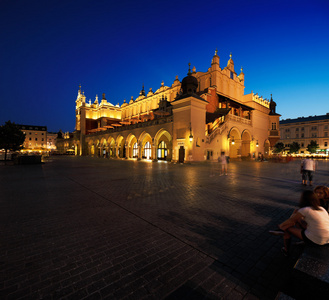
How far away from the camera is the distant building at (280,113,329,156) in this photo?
204 feet

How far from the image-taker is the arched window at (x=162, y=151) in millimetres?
31469

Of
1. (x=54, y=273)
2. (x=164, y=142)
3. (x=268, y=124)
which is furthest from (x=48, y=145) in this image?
(x=54, y=273)

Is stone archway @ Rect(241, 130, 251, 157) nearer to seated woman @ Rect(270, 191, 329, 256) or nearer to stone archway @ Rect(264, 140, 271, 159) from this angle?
stone archway @ Rect(264, 140, 271, 159)

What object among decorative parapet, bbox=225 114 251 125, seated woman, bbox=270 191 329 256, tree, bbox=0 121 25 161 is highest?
decorative parapet, bbox=225 114 251 125

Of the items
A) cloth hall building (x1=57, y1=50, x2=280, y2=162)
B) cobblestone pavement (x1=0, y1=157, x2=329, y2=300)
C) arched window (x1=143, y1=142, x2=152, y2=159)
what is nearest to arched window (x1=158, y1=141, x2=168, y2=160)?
cloth hall building (x1=57, y1=50, x2=280, y2=162)

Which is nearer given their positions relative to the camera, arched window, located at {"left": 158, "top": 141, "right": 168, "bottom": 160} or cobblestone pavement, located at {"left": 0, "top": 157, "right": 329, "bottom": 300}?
cobblestone pavement, located at {"left": 0, "top": 157, "right": 329, "bottom": 300}

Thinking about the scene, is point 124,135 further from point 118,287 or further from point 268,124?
point 118,287

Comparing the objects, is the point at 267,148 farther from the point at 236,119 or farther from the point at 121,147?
the point at 121,147

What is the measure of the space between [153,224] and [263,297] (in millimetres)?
2527

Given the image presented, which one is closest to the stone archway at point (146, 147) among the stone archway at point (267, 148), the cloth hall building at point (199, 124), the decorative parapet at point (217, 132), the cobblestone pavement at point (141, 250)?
the cloth hall building at point (199, 124)

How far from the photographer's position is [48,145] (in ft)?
306

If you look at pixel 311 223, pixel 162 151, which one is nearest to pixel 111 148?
pixel 162 151

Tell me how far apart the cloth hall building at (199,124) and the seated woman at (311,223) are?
1997cm

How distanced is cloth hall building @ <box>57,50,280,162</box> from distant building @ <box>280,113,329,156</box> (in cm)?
3588
